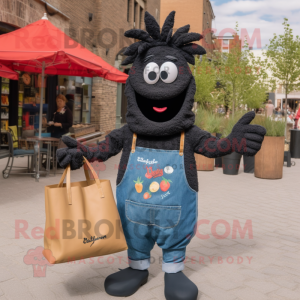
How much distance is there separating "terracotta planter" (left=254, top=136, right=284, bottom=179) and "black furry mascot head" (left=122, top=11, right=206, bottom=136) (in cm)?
582

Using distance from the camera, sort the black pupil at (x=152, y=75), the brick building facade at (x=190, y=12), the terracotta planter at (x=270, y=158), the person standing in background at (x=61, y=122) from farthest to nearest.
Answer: the brick building facade at (x=190, y=12)
the person standing in background at (x=61, y=122)
the terracotta planter at (x=270, y=158)
the black pupil at (x=152, y=75)

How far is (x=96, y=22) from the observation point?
48.8ft

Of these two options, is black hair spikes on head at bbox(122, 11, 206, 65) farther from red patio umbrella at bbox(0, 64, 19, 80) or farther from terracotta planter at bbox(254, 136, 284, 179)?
terracotta planter at bbox(254, 136, 284, 179)

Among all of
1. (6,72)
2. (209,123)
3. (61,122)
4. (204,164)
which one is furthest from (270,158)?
(6,72)

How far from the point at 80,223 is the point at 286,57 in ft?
47.8

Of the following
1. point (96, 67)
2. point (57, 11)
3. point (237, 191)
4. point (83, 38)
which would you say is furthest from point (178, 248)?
point (83, 38)

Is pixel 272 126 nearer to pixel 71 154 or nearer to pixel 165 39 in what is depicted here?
pixel 165 39

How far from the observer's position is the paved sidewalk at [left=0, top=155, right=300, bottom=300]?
2986 millimetres

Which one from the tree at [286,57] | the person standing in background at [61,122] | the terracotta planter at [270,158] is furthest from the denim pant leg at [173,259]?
the tree at [286,57]

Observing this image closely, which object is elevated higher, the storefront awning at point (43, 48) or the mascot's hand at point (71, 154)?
the storefront awning at point (43, 48)

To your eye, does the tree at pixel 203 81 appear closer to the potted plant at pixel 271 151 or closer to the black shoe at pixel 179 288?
the potted plant at pixel 271 151

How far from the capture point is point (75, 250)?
8.12ft

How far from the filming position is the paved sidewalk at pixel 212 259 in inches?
118
